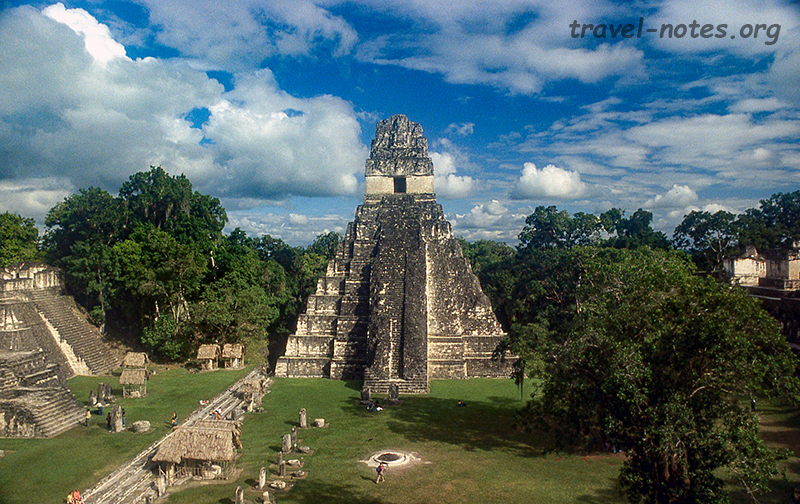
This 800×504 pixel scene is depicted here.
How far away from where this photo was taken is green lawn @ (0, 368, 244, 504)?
35.1 ft

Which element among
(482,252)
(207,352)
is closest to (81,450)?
(207,352)

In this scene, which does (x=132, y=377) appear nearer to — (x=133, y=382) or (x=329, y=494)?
→ (x=133, y=382)

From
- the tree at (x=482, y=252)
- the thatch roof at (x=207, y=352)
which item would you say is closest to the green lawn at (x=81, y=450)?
the thatch roof at (x=207, y=352)

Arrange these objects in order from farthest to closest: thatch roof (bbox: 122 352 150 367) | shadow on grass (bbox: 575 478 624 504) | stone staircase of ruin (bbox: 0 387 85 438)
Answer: thatch roof (bbox: 122 352 150 367)
stone staircase of ruin (bbox: 0 387 85 438)
shadow on grass (bbox: 575 478 624 504)

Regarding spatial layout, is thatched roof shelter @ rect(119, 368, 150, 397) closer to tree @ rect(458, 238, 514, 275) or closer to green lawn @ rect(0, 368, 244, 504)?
green lawn @ rect(0, 368, 244, 504)

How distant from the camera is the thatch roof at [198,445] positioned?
11.4 metres

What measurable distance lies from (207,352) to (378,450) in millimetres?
11694

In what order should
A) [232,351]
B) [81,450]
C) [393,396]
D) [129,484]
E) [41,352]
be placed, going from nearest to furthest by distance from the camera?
[129,484] → [81,450] → [41,352] → [393,396] → [232,351]

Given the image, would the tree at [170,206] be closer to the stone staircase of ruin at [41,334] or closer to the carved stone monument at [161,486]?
the stone staircase of ruin at [41,334]

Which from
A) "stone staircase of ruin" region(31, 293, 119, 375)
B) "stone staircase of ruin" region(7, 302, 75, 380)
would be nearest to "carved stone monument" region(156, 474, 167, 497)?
"stone staircase of ruin" region(7, 302, 75, 380)

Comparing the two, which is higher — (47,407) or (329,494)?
(47,407)

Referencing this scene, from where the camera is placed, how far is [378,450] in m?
13.2

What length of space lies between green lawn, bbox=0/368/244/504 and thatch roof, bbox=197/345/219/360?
2.83 meters

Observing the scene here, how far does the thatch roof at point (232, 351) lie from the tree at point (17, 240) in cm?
1494
